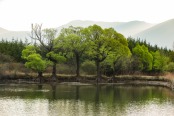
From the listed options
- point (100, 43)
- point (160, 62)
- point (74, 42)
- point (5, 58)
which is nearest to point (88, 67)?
point (100, 43)

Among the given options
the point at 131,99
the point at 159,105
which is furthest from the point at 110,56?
the point at 159,105

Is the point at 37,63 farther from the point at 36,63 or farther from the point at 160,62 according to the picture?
the point at 160,62

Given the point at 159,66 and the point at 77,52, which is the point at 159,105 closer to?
the point at 77,52


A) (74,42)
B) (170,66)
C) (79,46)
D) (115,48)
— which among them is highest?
(74,42)

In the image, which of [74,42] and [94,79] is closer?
[74,42]

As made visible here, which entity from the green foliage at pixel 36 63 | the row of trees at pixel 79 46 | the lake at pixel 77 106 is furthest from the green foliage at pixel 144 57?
the lake at pixel 77 106

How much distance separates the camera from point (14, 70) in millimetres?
85188

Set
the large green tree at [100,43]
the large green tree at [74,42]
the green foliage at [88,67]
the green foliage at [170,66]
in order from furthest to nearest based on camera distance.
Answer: the green foliage at [170,66]
the green foliage at [88,67]
the large green tree at [100,43]
the large green tree at [74,42]

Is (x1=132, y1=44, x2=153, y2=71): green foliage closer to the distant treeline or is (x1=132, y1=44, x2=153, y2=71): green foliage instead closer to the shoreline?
the distant treeline

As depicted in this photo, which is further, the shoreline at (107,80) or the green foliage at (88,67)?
the green foliage at (88,67)

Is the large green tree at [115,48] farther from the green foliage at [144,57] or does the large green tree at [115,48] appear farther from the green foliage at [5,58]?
the green foliage at [5,58]

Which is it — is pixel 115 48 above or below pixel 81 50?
above

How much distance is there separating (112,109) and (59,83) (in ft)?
133

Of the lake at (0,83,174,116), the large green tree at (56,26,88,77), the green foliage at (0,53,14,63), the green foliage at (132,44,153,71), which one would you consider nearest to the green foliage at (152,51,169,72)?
the green foliage at (132,44,153,71)
